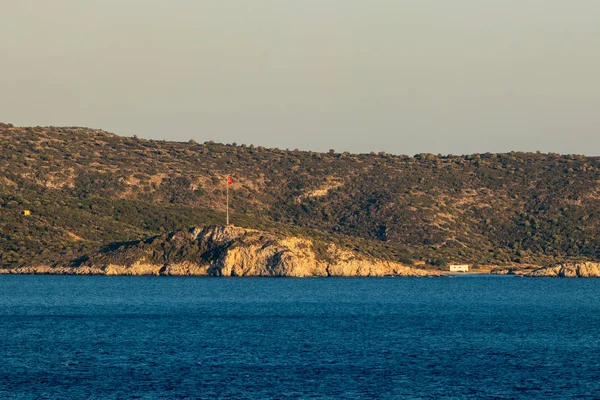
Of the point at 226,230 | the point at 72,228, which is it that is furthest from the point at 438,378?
the point at 72,228

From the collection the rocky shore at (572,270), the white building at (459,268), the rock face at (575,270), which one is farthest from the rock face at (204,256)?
the rock face at (575,270)

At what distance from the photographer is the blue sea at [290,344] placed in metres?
54.2

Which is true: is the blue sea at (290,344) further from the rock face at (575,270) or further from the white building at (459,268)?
the white building at (459,268)

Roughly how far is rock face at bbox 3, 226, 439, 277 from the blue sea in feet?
67.8

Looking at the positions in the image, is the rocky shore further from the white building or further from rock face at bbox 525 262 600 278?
the white building

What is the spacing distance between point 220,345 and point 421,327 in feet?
69.4

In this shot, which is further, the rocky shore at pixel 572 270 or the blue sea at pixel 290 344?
the rocky shore at pixel 572 270

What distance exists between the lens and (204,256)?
151625 mm

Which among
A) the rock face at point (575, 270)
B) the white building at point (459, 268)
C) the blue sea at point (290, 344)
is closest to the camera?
the blue sea at point (290, 344)

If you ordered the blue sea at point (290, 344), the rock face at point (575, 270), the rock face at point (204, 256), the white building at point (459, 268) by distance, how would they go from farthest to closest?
1. the white building at point (459, 268)
2. the rock face at point (575, 270)
3. the rock face at point (204, 256)
4. the blue sea at point (290, 344)

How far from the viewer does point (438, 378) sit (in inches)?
2271

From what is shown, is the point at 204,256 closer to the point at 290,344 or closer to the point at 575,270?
the point at 575,270

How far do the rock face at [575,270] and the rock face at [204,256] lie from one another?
1736 inches

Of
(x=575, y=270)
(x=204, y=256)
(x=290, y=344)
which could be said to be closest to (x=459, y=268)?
(x=575, y=270)
